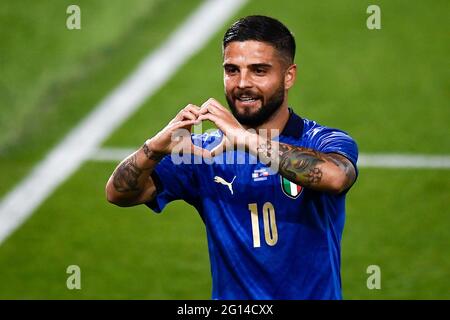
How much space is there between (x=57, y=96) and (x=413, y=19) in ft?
14.2

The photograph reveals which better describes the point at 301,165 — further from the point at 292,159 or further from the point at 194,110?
the point at 194,110

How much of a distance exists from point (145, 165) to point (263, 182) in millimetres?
673

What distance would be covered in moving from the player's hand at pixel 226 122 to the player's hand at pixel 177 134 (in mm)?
64

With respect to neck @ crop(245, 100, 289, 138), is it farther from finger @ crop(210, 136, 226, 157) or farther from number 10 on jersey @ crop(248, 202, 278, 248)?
number 10 on jersey @ crop(248, 202, 278, 248)

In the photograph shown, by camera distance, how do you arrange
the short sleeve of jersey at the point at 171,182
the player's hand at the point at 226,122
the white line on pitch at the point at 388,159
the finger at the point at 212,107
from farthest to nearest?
the white line on pitch at the point at 388,159, the short sleeve of jersey at the point at 171,182, the finger at the point at 212,107, the player's hand at the point at 226,122

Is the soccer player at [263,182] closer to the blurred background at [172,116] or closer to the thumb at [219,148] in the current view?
the thumb at [219,148]

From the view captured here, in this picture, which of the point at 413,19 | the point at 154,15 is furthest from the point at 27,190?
the point at 413,19

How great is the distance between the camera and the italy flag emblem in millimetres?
7293

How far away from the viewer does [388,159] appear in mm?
13320

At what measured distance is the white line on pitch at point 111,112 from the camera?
12.8 metres

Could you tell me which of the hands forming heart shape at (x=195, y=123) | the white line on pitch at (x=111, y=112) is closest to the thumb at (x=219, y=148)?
the hands forming heart shape at (x=195, y=123)

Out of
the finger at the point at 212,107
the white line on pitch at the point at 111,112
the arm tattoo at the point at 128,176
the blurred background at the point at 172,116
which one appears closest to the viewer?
the finger at the point at 212,107

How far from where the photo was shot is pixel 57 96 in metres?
14.7

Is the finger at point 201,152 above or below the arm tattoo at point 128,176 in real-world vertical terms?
above
